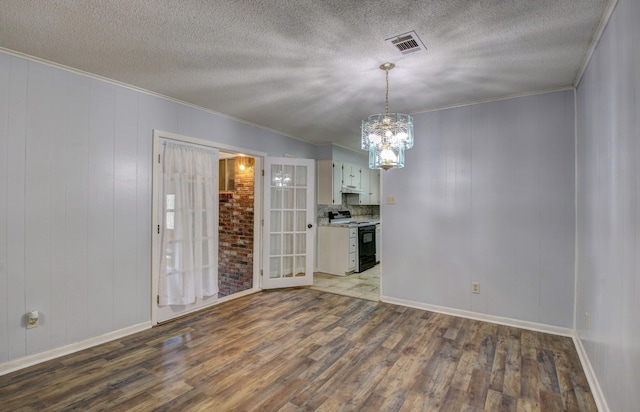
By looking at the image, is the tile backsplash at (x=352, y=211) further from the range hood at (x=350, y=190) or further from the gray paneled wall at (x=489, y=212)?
the gray paneled wall at (x=489, y=212)

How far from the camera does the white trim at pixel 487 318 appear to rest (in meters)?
3.05

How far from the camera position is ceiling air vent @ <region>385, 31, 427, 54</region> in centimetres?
210

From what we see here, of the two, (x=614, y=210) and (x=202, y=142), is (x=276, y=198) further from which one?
(x=614, y=210)

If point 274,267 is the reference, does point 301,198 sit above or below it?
above

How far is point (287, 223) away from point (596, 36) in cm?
386

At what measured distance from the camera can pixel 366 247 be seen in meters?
6.02

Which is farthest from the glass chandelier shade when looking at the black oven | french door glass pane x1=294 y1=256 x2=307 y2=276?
the black oven

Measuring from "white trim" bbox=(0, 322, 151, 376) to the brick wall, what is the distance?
5.99 feet

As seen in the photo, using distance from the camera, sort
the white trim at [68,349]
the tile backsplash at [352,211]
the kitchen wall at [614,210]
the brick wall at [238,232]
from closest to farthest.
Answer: the kitchen wall at [614,210], the white trim at [68,349], the brick wall at [238,232], the tile backsplash at [352,211]

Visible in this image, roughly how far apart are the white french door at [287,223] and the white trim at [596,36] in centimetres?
329

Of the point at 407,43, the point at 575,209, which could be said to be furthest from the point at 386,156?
the point at 575,209

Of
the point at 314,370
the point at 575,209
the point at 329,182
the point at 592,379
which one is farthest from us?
the point at 329,182

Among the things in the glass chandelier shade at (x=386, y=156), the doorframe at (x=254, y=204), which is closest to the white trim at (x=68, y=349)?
the doorframe at (x=254, y=204)

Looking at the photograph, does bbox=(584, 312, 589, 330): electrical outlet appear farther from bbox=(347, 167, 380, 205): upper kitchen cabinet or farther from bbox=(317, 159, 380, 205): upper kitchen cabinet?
bbox=(347, 167, 380, 205): upper kitchen cabinet
